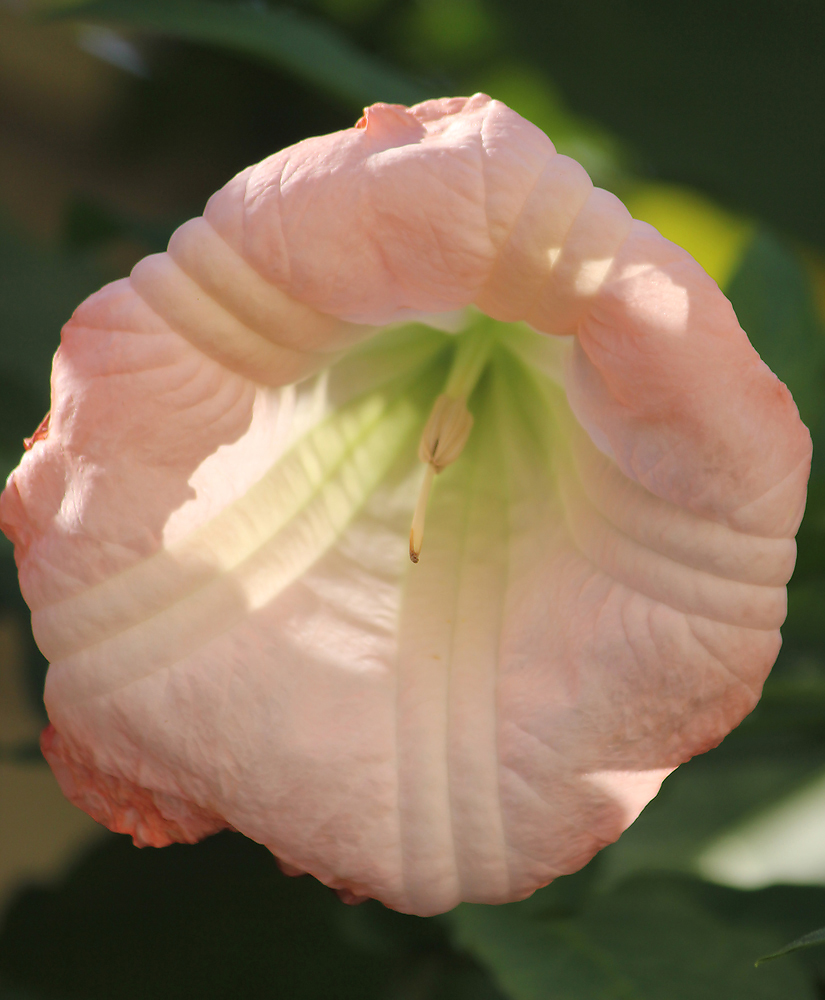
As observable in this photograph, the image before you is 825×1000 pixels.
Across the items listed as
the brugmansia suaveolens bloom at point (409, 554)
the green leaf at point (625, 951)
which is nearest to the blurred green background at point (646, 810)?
the green leaf at point (625, 951)

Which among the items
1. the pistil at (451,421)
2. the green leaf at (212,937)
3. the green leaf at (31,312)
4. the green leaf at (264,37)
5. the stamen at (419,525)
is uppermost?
the green leaf at (264,37)

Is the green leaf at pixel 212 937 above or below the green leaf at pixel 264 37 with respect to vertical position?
below

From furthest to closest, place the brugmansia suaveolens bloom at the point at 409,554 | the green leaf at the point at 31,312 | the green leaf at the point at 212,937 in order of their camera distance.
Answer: the green leaf at the point at 31,312 < the green leaf at the point at 212,937 < the brugmansia suaveolens bloom at the point at 409,554

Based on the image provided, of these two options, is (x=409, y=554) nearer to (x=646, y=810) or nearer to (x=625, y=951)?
(x=625, y=951)

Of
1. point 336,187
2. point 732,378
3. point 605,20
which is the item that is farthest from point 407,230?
point 605,20

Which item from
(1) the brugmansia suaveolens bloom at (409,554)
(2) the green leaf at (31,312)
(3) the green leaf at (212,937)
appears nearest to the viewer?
→ (1) the brugmansia suaveolens bloom at (409,554)

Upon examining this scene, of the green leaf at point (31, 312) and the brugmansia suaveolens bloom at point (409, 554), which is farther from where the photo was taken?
the green leaf at point (31, 312)

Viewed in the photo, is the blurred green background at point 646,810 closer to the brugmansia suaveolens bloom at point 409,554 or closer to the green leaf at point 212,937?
the green leaf at point 212,937

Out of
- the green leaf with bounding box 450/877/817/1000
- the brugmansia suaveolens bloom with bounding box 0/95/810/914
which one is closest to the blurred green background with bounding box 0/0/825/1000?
the green leaf with bounding box 450/877/817/1000
